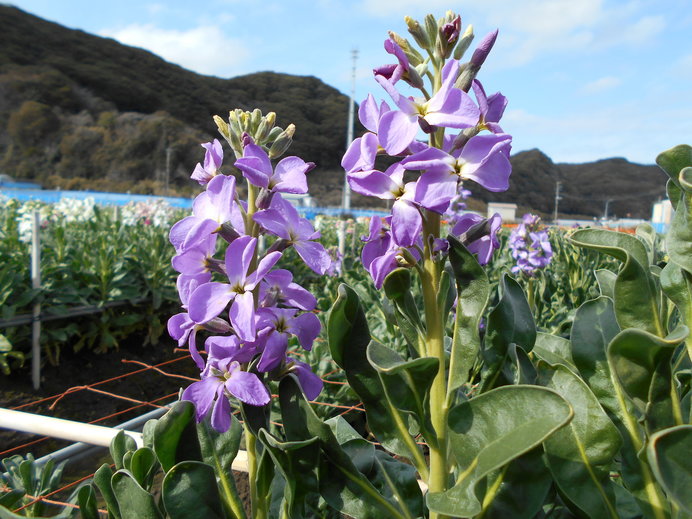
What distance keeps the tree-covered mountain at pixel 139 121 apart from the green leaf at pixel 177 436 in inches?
2470

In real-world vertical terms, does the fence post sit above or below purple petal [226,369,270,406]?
below

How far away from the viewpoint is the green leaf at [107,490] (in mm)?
895

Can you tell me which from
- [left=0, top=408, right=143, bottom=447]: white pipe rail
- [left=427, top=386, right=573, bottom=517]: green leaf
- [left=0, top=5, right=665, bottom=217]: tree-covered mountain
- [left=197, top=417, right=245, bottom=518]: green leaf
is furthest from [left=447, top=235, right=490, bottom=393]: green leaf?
[left=0, top=5, right=665, bottom=217]: tree-covered mountain

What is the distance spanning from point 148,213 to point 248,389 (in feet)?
28.3

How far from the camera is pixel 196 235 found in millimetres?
923

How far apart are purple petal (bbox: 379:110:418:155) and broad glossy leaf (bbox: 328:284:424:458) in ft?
0.80

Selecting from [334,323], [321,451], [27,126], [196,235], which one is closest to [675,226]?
[334,323]

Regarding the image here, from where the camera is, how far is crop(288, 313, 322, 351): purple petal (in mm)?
975

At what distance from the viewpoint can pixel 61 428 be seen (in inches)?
57.5

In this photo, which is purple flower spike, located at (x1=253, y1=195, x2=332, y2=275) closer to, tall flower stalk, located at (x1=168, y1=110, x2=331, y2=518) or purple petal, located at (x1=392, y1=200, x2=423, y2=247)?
tall flower stalk, located at (x1=168, y1=110, x2=331, y2=518)

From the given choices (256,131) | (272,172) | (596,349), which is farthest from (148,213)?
(596,349)

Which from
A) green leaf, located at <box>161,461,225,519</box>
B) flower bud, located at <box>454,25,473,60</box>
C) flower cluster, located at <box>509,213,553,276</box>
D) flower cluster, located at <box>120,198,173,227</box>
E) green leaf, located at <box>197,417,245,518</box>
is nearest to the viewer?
green leaf, located at <box>161,461,225,519</box>

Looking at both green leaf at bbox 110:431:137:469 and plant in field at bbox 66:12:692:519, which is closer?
plant in field at bbox 66:12:692:519

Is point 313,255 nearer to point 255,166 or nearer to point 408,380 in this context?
point 255,166
